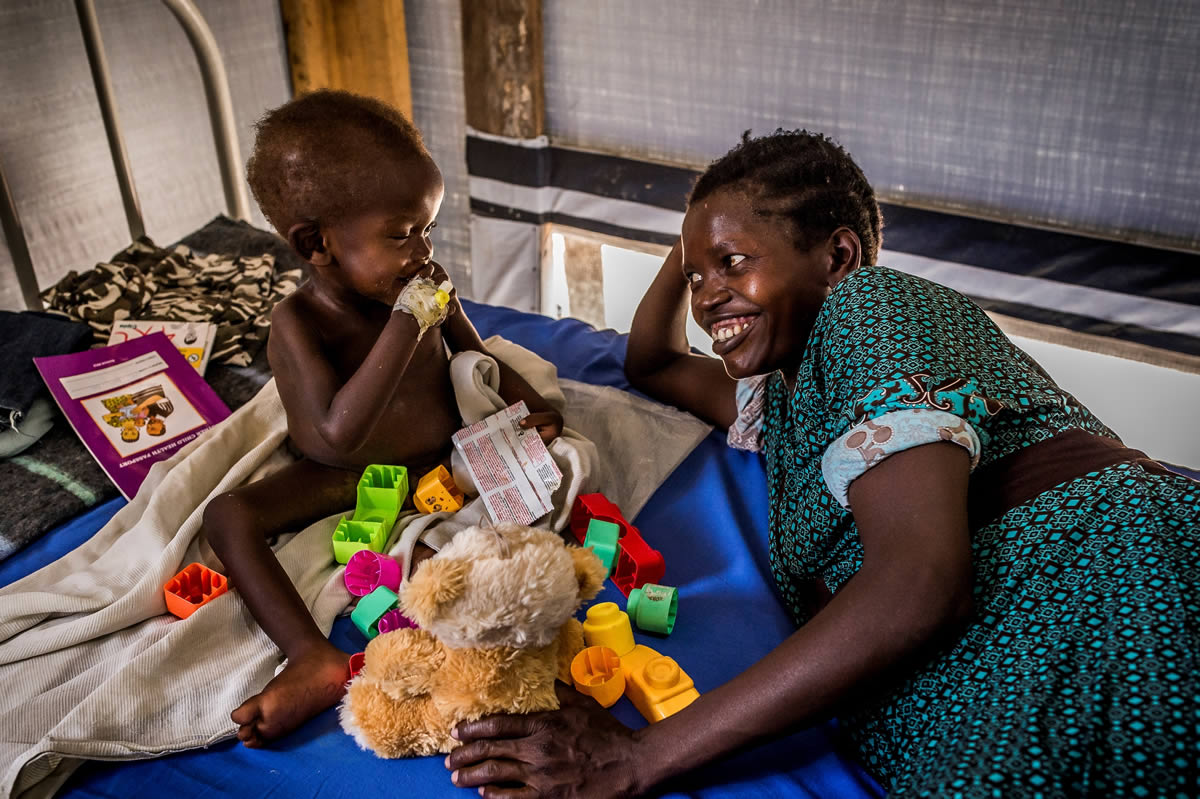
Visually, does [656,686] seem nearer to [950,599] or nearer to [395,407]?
[950,599]

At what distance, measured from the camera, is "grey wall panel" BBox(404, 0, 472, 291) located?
261 centimetres

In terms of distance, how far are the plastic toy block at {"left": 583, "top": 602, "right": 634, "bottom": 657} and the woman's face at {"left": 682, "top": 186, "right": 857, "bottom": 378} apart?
401mm

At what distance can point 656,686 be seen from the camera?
1.18 metres

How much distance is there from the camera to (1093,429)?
1.19 metres

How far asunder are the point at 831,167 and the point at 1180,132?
1.03 m

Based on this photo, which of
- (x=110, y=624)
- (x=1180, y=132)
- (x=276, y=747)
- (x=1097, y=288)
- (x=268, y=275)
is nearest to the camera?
(x=276, y=747)

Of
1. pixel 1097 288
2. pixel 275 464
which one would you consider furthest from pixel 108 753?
pixel 1097 288

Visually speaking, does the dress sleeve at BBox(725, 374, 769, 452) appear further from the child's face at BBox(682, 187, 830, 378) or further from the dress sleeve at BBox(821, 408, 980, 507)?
the dress sleeve at BBox(821, 408, 980, 507)

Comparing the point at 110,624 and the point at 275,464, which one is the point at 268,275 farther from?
the point at 110,624

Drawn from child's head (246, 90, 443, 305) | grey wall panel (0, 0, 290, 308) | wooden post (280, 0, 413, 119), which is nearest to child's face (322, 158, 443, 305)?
child's head (246, 90, 443, 305)

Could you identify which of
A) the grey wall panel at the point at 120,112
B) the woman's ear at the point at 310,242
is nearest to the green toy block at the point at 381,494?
the woman's ear at the point at 310,242

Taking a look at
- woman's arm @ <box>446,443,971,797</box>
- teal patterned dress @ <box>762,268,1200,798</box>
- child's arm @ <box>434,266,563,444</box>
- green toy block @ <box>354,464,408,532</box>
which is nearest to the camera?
teal patterned dress @ <box>762,268,1200,798</box>

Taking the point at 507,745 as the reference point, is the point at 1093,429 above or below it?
above

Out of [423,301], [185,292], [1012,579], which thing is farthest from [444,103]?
[1012,579]
